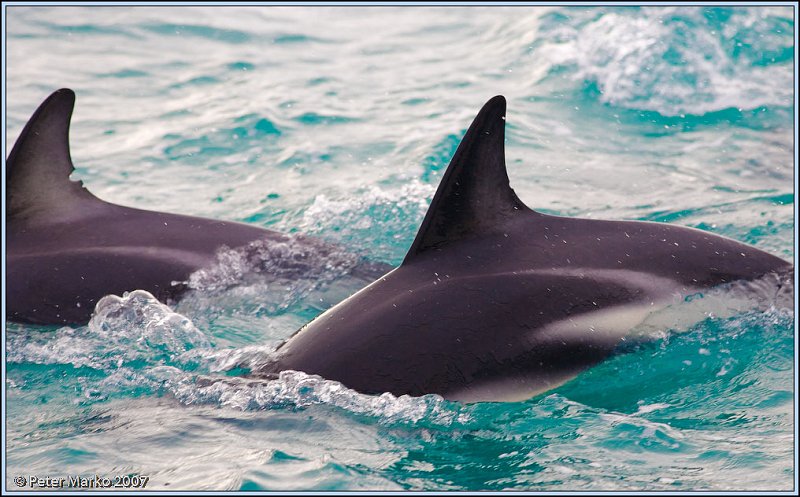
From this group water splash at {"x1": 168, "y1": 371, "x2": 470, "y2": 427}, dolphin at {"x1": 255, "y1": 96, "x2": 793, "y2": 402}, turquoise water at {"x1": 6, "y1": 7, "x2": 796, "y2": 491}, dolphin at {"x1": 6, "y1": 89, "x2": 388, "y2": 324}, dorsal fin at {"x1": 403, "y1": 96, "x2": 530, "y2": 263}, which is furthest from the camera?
dolphin at {"x1": 6, "y1": 89, "x2": 388, "y2": 324}

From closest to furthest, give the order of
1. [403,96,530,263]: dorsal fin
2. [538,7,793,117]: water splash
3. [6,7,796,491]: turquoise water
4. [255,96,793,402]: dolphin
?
[6,7,796,491]: turquoise water < [255,96,793,402]: dolphin < [403,96,530,263]: dorsal fin < [538,7,793,117]: water splash

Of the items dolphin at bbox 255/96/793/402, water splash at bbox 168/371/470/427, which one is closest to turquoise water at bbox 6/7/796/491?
water splash at bbox 168/371/470/427

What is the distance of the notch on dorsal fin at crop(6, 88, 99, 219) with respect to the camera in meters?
7.65

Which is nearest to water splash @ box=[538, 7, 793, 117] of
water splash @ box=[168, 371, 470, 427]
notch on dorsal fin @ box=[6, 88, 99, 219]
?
notch on dorsal fin @ box=[6, 88, 99, 219]

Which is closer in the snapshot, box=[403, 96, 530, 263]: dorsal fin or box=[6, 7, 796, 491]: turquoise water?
box=[6, 7, 796, 491]: turquoise water

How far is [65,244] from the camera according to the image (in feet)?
25.4

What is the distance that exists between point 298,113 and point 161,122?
7.25 feet

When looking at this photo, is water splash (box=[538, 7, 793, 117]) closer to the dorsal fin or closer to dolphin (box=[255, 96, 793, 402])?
dolphin (box=[255, 96, 793, 402])

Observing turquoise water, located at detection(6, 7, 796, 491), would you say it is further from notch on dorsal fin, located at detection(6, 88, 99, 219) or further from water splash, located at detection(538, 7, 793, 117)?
notch on dorsal fin, located at detection(6, 88, 99, 219)

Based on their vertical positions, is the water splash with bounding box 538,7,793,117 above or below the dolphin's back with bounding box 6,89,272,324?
above

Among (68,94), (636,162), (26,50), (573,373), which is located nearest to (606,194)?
(636,162)

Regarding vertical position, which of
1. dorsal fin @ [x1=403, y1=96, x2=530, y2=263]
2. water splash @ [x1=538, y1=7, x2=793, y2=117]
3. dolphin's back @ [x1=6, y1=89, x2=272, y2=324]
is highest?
water splash @ [x1=538, y1=7, x2=793, y2=117]

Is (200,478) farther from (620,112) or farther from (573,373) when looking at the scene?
(620,112)

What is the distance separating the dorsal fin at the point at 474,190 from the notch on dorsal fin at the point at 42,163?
3572 millimetres
